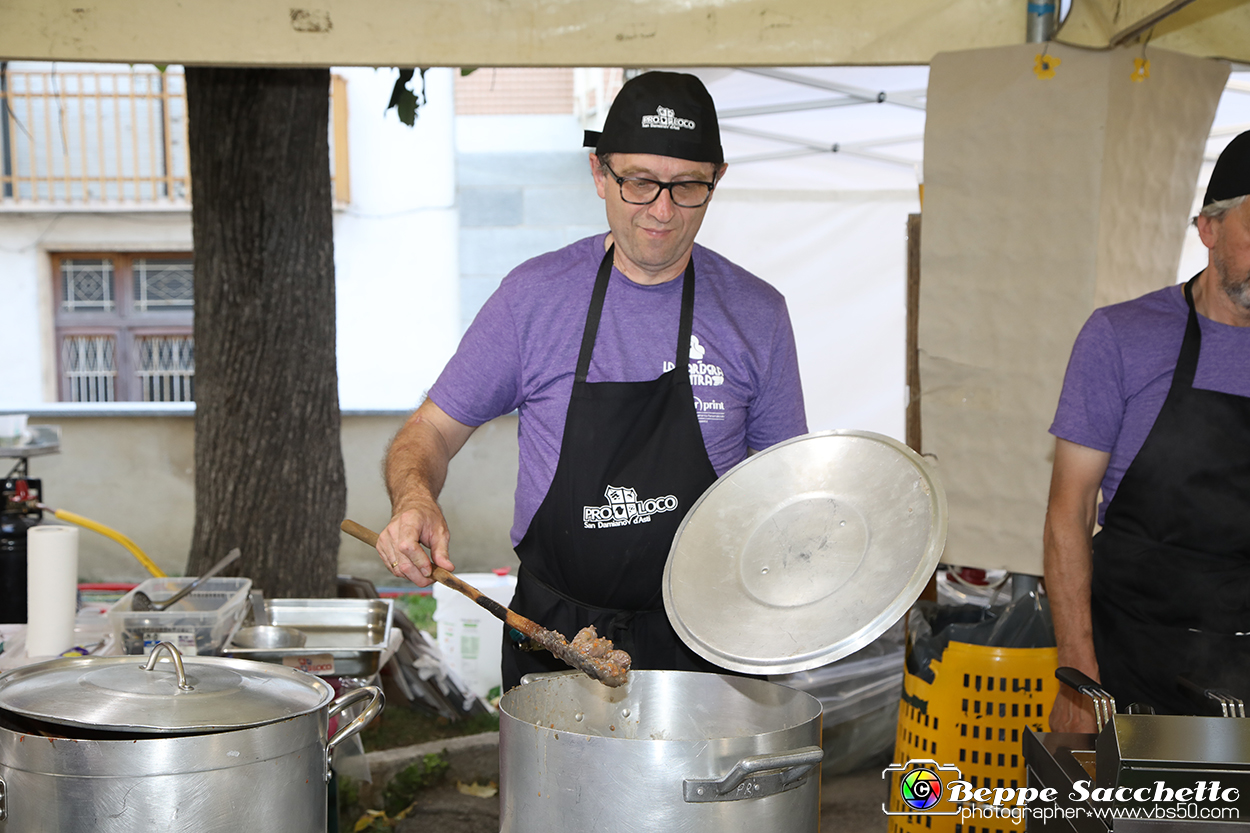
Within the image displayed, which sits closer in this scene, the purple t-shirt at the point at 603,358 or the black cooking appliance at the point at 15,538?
the purple t-shirt at the point at 603,358

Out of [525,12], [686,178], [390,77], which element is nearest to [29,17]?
[525,12]

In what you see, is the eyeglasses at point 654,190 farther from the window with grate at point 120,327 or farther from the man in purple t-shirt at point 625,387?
the window with grate at point 120,327

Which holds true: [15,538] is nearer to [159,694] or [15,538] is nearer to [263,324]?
[263,324]

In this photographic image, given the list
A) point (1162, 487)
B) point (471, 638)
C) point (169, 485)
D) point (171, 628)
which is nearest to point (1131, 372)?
point (1162, 487)

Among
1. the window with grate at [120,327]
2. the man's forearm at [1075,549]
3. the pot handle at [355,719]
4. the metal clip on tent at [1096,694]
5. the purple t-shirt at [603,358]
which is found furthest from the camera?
the window with grate at [120,327]

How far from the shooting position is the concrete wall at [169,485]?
7238 millimetres

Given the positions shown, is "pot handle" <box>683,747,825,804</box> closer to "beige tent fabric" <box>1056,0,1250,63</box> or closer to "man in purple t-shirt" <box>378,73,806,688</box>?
"man in purple t-shirt" <box>378,73,806,688</box>

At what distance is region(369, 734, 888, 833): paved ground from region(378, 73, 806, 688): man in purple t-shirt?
189 cm

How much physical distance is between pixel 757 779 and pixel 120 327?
10280 millimetres

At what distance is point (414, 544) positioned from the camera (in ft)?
5.25

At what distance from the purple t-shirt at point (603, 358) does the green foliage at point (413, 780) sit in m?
2.17

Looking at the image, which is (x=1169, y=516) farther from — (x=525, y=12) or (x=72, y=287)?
(x=72, y=287)

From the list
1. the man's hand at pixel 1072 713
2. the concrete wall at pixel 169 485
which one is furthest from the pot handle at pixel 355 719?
the concrete wall at pixel 169 485

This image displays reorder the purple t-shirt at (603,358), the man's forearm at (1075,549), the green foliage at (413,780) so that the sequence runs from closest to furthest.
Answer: the purple t-shirt at (603,358)
the man's forearm at (1075,549)
the green foliage at (413,780)
